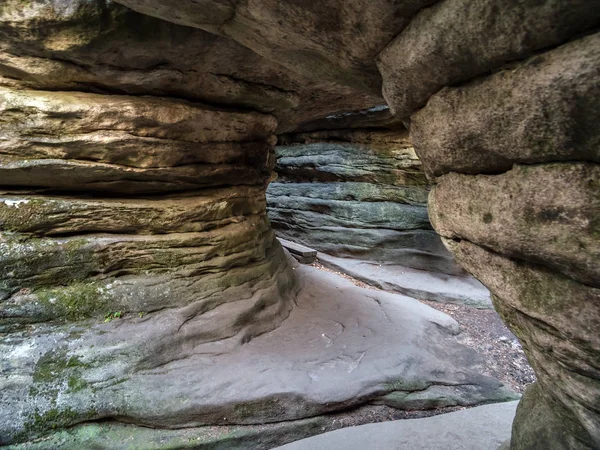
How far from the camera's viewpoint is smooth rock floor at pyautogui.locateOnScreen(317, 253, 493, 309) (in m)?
9.17

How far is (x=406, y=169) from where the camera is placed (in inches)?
428

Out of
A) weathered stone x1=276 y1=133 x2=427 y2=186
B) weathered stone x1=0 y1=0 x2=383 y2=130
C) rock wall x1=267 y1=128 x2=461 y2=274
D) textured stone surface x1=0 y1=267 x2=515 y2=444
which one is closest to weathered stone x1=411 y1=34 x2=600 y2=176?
weathered stone x1=0 y1=0 x2=383 y2=130

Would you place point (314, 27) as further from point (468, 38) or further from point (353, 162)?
point (353, 162)

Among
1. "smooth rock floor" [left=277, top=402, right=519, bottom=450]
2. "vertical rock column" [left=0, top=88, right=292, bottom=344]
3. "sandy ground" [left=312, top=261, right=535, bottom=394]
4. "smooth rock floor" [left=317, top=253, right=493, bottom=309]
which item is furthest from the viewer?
"smooth rock floor" [left=317, top=253, right=493, bottom=309]

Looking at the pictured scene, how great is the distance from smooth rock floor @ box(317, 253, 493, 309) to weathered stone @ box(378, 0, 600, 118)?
7.68 metres

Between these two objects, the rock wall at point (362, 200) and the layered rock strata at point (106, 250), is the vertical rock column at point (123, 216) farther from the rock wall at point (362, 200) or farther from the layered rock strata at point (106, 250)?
the rock wall at point (362, 200)

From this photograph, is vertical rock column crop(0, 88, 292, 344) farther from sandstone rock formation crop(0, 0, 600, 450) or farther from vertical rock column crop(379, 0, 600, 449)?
vertical rock column crop(379, 0, 600, 449)

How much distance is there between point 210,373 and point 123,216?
2.52 m

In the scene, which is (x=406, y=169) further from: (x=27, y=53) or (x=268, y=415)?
(x=27, y=53)

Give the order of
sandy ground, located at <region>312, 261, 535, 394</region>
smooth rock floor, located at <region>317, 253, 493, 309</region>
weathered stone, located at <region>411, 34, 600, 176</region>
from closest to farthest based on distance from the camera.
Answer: weathered stone, located at <region>411, 34, 600, 176</region> → sandy ground, located at <region>312, 261, 535, 394</region> → smooth rock floor, located at <region>317, 253, 493, 309</region>

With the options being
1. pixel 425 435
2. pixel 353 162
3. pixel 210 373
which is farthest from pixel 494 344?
pixel 353 162

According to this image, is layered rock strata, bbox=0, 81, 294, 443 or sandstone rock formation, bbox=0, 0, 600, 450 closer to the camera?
sandstone rock formation, bbox=0, 0, 600, 450

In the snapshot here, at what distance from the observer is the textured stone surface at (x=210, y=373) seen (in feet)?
12.1

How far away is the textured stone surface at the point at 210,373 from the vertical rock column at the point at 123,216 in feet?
0.65
